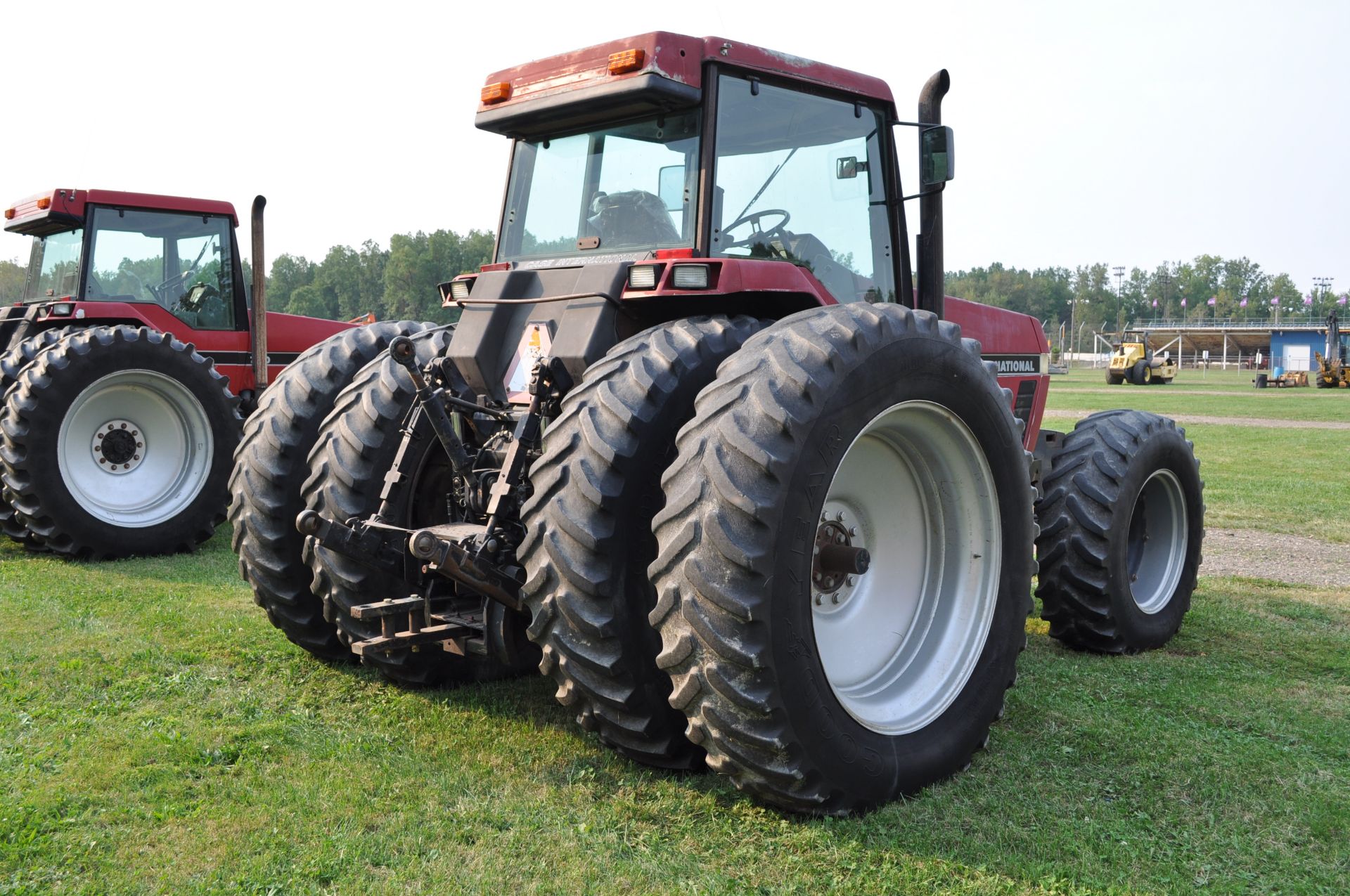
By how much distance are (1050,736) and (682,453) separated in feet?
7.23

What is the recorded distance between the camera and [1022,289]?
417ft

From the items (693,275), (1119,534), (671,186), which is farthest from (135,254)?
(1119,534)

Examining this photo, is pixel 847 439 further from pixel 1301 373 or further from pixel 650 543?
pixel 1301 373

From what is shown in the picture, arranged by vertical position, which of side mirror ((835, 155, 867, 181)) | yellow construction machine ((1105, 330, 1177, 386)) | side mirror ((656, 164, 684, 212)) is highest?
yellow construction machine ((1105, 330, 1177, 386))

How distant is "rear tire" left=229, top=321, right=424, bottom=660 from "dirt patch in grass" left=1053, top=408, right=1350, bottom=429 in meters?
19.7

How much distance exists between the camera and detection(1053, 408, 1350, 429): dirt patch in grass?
22875 millimetres

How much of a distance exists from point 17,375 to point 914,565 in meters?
8.03

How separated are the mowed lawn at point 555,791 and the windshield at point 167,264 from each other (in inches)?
215

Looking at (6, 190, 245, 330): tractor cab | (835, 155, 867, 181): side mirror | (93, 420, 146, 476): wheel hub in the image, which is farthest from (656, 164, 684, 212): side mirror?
(6, 190, 245, 330): tractor cab

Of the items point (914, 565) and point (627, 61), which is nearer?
point (627, 61)

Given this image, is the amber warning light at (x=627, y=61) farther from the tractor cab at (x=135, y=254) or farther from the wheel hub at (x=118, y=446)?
the tractor cab at (x=135, y=254)

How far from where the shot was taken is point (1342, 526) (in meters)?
10.1

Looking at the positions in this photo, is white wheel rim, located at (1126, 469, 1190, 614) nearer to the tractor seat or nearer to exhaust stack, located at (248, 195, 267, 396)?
the tractor seat

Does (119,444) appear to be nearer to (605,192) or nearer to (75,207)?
(75,207)
